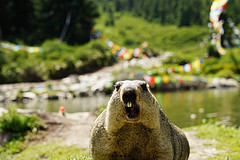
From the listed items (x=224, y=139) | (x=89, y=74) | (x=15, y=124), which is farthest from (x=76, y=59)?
(x=224, y=139)

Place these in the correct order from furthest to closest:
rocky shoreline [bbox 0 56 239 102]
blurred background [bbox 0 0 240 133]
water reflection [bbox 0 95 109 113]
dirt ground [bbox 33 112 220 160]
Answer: rocky shoreline [bbox 0 56 239 102] → blurred background [bbox 0 0 240 133] → water reflection [bbox 0 95 109 113] → dirt ground [bbox 33 112 220 160]

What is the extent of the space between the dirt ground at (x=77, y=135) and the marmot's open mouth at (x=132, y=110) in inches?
118

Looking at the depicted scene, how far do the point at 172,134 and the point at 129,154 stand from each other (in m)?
0.58

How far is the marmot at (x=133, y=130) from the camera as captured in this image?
2.17 m

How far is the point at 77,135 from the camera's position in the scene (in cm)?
729

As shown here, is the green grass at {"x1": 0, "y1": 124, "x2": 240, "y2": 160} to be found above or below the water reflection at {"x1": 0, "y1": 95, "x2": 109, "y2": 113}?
above

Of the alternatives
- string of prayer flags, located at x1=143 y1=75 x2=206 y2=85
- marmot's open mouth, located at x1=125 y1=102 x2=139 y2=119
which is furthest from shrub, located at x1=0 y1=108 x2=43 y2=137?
string of prayer flags, located at x1=143 y1=75 x2=206 y2=85

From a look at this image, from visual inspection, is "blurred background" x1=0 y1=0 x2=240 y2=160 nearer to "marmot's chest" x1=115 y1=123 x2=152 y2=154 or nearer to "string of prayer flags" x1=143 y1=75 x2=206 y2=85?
"string of prayer flags" x1=143 y1=75 x2=206 y2=85

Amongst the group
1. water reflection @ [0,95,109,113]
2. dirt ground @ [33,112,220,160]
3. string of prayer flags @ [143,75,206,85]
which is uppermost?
dirt ground @ [33,112,220,160]

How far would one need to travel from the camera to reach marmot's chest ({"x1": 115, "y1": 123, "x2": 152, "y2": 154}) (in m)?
2.44

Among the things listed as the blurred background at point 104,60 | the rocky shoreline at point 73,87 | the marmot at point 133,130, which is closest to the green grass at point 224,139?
the marmot at point 133,130

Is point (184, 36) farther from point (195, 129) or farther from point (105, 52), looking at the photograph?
point (195, 129)

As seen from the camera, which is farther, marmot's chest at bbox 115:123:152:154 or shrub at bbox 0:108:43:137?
shrub at bbox 0:108:43:137

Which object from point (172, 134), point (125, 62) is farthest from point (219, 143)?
point (125, 62)
